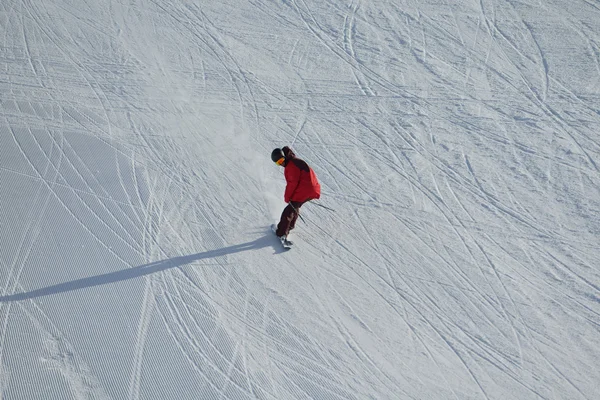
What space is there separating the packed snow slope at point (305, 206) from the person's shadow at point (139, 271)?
0.02 metres

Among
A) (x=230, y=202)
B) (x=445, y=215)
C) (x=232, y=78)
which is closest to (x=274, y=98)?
(x=232, y=78)

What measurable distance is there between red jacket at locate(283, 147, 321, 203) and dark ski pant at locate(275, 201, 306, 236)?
0.32 feet

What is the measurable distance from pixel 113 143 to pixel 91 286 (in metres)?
2.71

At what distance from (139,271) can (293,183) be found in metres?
2.01

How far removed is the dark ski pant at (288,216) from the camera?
7168mm

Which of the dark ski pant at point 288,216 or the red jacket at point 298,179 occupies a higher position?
the red jacket at point 298,179

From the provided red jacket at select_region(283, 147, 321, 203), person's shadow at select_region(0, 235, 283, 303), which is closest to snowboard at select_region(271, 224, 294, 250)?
person's shadow at select_region(0, 235, 283, 303)

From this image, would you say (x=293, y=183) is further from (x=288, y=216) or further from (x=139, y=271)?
(x=139, y=271)

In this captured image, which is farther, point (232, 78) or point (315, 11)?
point (315, 11)

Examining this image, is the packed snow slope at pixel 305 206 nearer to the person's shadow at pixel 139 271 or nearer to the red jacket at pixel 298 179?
the person's shadow at pixel 139 271

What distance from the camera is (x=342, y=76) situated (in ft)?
33.6

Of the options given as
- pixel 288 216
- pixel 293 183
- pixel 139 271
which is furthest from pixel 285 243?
pixel 139 271

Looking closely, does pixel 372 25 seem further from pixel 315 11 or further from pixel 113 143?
pixel 113 143

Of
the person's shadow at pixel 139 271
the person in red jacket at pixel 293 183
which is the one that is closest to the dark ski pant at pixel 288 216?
the person in red jacket at pixel 293 183
